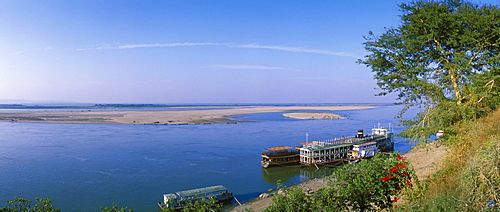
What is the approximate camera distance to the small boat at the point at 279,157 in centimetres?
3346

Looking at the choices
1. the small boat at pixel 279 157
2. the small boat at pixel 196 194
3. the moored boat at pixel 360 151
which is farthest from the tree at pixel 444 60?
the moored boat at pixel 360 151

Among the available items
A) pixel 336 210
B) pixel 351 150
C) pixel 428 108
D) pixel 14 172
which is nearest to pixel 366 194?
pixel 336 210

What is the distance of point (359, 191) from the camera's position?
31.4ft

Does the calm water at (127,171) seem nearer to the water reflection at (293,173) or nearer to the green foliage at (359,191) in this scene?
the water reflection at (293,173)

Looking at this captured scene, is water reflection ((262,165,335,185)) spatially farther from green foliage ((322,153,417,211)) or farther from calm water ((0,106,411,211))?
green foliage ((322,153,417,211))

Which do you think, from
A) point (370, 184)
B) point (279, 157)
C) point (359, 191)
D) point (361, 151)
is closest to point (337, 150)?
point (361, 151)

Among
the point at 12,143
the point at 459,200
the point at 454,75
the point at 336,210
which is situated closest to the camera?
the point at 459,200

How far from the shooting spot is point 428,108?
15258mm

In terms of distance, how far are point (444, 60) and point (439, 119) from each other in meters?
3.36

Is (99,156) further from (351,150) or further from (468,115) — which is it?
(468,115)

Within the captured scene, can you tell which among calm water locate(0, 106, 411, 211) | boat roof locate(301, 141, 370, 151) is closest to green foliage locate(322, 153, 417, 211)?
calm water locate(0, 106, 411, 211)

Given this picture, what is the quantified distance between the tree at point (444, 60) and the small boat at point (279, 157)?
18916mm

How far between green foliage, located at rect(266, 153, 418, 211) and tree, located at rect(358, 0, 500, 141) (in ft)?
18.3

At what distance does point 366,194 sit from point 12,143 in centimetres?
5610
